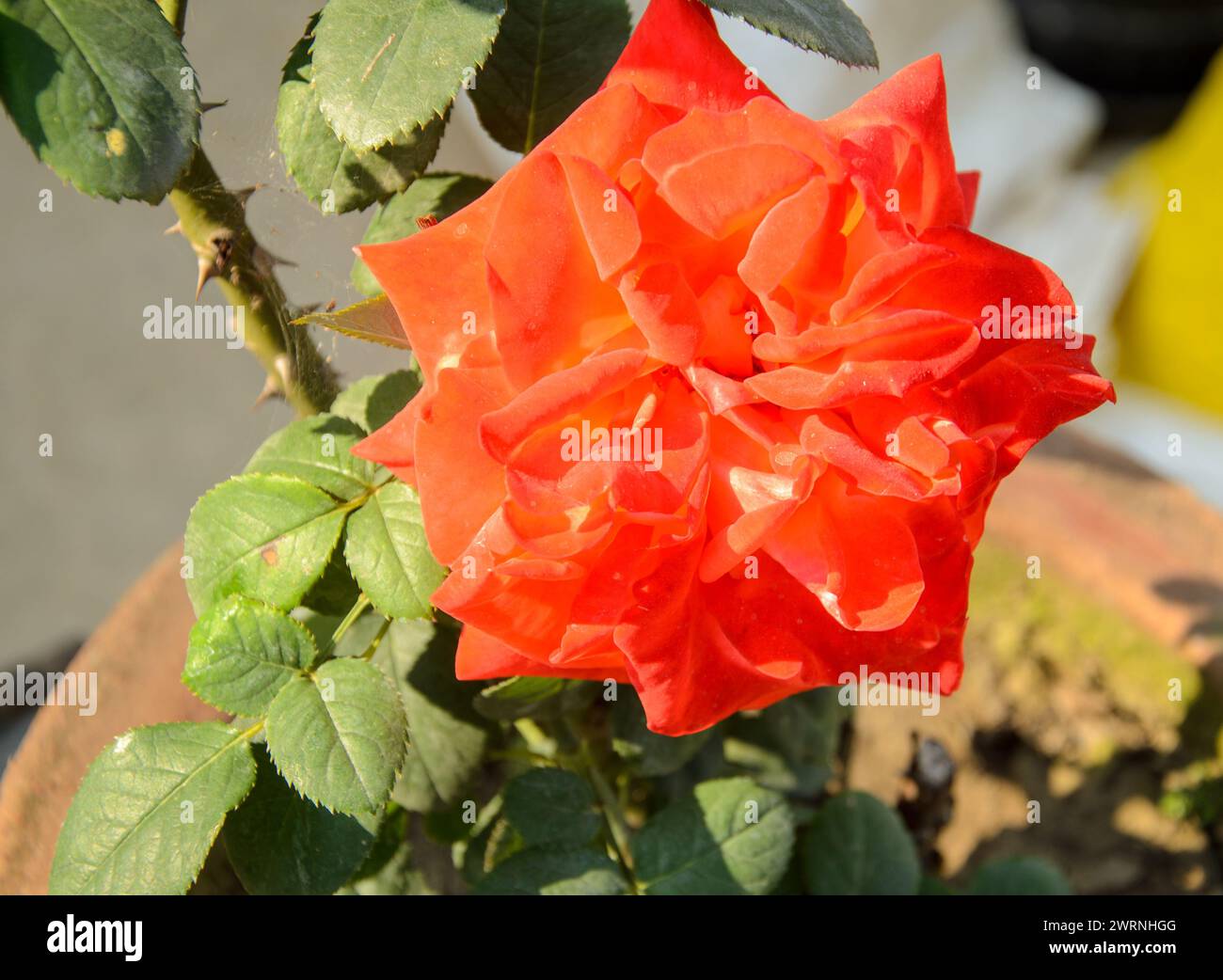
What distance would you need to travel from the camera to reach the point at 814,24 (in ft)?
1.43

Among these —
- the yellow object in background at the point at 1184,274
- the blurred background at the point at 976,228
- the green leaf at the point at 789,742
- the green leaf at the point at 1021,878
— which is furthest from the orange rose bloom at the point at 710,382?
the yellow object in background at the point at 1184,274

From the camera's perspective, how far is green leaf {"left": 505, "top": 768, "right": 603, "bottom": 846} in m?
0.61

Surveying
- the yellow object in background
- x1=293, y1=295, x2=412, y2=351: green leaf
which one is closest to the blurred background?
the yellow object in background

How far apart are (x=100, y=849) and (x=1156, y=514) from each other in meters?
0.79

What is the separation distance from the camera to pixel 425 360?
42 cm

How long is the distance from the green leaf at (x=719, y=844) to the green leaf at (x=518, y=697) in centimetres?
9

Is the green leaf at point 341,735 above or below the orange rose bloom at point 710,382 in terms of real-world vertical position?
below

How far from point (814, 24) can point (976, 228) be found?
147 cm

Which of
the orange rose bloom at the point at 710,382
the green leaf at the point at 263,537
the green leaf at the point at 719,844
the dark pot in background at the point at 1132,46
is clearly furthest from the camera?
the dark pot in background at the point at 1132,46

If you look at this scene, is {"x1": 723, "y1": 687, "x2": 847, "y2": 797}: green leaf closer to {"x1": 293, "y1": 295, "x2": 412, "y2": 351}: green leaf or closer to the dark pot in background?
{"x1": 293, "y1": 295, "x2": 412, "y2": 351}: green leaf

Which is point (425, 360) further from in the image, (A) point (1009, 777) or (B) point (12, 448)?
(B) point (12, 448)

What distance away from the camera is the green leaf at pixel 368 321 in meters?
0.45
